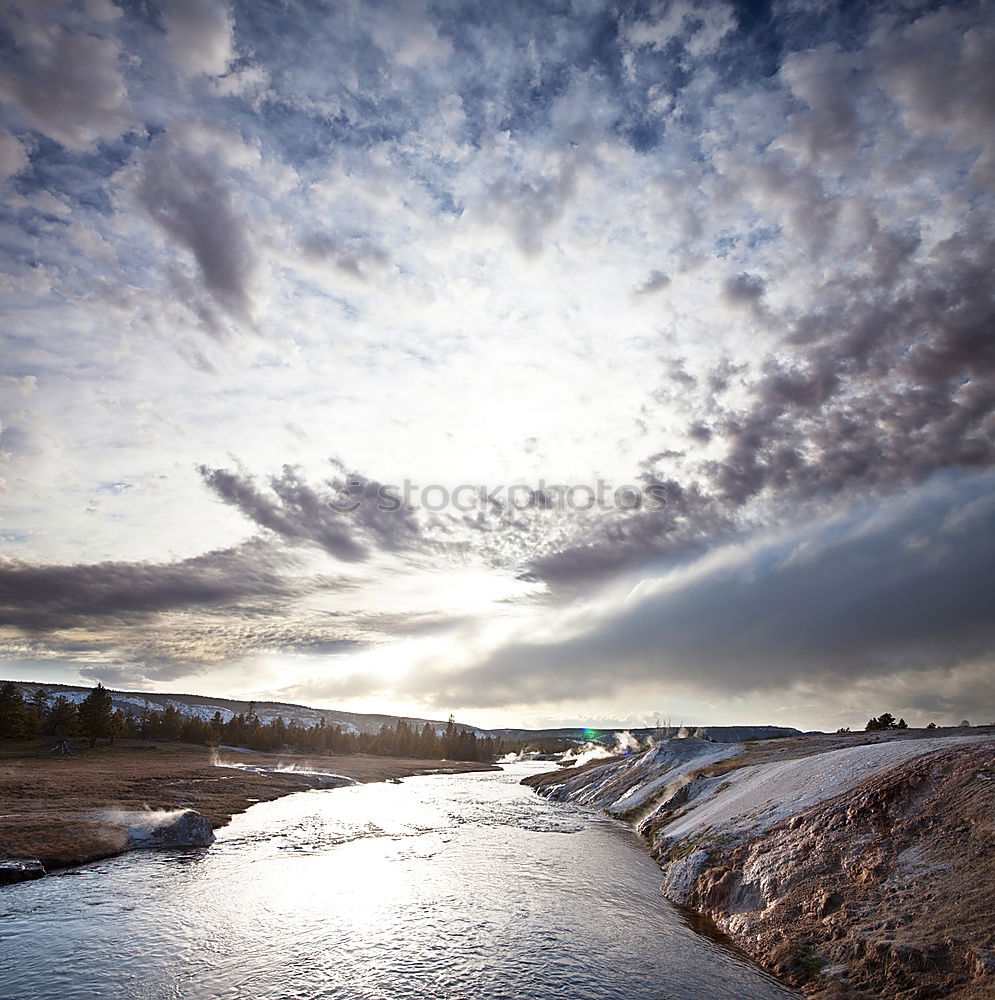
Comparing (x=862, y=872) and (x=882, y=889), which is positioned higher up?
(x=862, y=872)

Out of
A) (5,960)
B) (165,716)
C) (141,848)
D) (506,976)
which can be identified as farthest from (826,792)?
(165,716)

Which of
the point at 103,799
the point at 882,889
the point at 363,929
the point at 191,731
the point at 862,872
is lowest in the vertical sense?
the point at 191,731

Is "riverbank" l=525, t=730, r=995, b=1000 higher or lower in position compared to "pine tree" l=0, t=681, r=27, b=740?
higher

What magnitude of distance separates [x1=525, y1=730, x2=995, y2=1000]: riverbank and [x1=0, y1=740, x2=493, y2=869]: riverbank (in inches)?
1274

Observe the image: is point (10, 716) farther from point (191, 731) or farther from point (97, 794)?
point (97, 794)

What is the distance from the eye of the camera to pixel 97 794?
48.7 metres

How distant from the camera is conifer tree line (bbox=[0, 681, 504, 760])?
10788cm

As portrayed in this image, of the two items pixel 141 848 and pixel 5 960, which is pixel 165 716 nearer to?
pixel 141 848

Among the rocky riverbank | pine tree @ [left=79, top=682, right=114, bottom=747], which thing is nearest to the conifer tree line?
pine tree @ [left=79, top=682, right=114, bottom=747]

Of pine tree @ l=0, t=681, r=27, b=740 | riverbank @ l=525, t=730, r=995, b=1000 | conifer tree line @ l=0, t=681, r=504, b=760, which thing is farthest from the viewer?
conifer tree line @ l=0, t=681, r=504, b=760

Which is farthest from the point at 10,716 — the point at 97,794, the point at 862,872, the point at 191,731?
the point at 862,872

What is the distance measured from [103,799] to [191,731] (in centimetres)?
10528

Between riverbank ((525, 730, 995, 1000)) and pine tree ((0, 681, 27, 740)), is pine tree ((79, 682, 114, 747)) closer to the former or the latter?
pine tree ((0, 681, 27, 740))

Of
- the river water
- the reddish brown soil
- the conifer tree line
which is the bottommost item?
the conifer tree line
